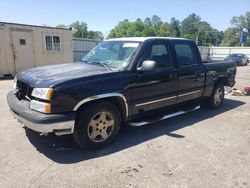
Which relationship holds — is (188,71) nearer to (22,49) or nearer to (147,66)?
(147,66)

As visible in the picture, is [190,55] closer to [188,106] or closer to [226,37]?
[188,106]

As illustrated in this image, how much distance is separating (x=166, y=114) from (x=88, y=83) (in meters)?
2.21

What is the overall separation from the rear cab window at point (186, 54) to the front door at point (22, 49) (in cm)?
1048

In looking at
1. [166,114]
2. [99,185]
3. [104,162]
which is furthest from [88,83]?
[166,114]

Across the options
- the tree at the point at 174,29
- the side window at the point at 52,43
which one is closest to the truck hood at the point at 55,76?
the side window at the point at 52,43

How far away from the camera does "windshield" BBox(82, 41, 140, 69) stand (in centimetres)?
415

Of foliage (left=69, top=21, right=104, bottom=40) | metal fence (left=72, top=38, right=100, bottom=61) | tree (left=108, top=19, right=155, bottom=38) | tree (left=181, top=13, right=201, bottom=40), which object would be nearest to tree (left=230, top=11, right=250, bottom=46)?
tree (left=181, top=13, right=201, bottom=40)

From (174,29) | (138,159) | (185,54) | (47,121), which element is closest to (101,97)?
(47,121)

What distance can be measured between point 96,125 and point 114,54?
1.55 metres

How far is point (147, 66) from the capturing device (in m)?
3.91

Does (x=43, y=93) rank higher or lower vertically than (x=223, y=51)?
lower

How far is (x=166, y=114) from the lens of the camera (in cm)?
494

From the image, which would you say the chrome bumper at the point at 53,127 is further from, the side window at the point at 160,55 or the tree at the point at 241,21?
the tree at the point at 241,21

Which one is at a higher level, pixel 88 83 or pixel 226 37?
pixel 226 37
